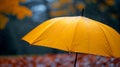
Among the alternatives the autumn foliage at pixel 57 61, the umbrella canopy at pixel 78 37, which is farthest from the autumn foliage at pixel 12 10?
the umbrella canopy at pixel 78 37

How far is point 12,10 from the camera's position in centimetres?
896

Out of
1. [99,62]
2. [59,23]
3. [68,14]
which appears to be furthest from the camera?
[68,14]

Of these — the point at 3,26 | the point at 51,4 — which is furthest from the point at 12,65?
the point at 51,4

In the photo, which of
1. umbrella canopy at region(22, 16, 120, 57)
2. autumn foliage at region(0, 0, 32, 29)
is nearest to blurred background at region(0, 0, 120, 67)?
autumn foliage at region(0, 0, 32, 29)

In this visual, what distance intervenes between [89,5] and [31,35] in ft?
14.4

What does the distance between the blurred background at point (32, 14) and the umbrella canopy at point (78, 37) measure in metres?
4.29

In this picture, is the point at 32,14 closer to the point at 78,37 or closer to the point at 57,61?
the point at 57,61

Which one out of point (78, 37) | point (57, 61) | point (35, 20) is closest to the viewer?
point (78, 37)

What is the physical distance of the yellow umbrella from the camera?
13.3 feet

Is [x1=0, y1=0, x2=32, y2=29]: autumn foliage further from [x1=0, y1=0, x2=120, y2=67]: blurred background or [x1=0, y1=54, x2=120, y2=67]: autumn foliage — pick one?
[x1=0, y1=54, x2=120, y2=67]: autumn foliage

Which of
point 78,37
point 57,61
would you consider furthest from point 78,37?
point 57,61

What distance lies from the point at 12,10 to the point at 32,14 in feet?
1.68

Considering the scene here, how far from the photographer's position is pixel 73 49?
158 inches

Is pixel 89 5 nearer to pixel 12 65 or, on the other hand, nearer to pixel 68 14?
pixel 68 14
